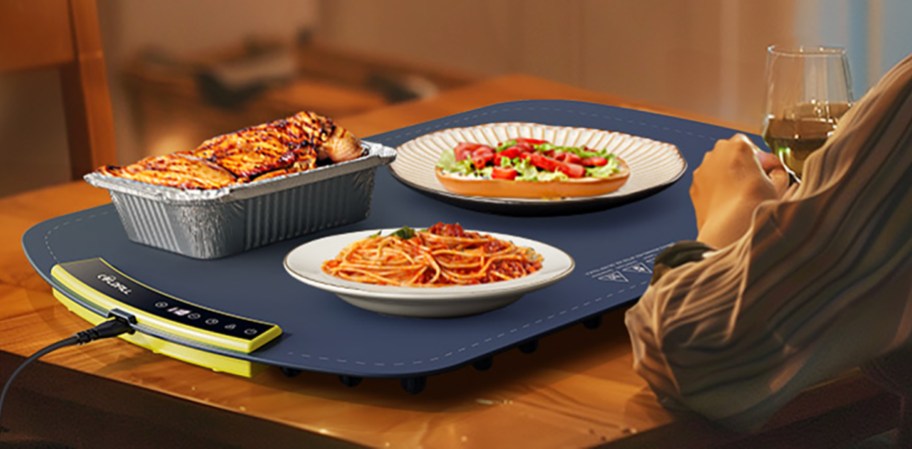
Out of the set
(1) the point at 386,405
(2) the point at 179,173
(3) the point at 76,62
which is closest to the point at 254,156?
(2) the point at 179,173

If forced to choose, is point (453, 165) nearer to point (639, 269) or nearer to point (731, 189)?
point (639, 269)

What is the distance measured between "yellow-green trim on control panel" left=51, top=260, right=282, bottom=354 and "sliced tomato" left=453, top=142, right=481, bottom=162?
44cm

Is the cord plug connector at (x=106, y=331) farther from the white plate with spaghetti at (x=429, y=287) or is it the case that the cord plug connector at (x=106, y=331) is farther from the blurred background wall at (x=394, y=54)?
the blurred background wall at (x=394, y=54)

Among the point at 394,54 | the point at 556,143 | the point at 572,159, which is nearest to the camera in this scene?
the point at 572,159

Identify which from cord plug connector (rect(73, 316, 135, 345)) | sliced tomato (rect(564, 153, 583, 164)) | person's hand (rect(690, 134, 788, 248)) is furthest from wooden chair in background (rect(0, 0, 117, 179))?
person's hand (rect(690, 134, 788, 248))

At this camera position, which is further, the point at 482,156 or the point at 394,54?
the point at 394,54

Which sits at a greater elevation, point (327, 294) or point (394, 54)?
point (327, 294)

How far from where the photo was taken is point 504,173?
1.39 m

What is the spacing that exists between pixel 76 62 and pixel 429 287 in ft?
5.11

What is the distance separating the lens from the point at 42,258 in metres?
1.27

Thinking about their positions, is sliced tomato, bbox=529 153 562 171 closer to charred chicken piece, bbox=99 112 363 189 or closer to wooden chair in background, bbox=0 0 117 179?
charred chicken piece, bbox=99 112 363 189

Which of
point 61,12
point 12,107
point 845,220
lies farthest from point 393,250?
point 12,107

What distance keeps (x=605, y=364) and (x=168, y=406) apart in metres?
0.33

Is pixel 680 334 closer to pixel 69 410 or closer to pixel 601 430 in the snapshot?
pixel 601 430
